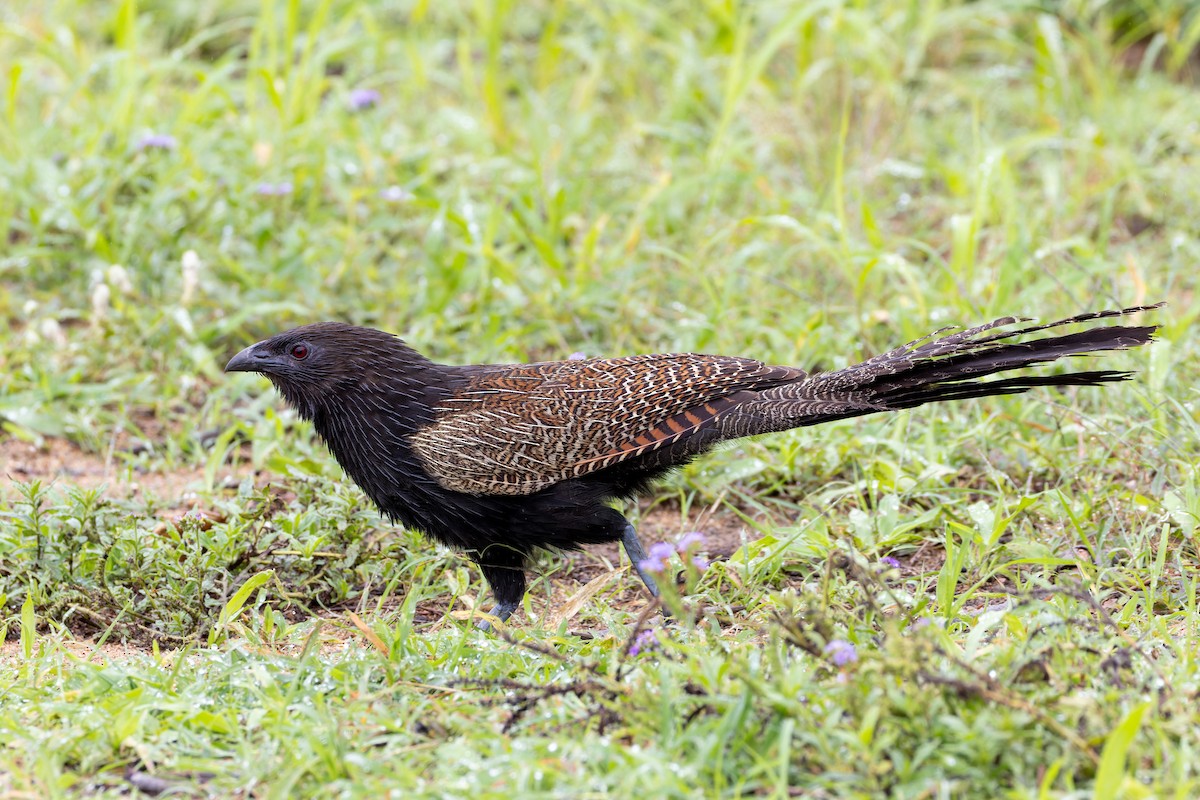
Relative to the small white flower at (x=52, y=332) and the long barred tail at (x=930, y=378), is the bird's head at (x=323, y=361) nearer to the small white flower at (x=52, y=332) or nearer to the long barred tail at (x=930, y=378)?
the long barred tail at (x=930, y=378)

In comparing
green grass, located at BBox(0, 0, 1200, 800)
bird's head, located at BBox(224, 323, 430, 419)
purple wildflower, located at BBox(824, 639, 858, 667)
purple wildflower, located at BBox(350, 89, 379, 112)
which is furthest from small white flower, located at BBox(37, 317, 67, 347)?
purple wildflower, located at BBox(824, 639, 858, 667)

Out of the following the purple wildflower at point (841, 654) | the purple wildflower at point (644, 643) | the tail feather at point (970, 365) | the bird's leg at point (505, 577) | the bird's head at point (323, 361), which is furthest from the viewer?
the bird's head at point (323, 361)

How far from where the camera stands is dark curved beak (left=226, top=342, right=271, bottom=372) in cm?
446

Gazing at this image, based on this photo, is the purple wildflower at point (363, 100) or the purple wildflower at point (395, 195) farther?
the purple wildflower at point (363, 100)

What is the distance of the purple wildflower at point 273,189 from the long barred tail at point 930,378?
3418 millimetres

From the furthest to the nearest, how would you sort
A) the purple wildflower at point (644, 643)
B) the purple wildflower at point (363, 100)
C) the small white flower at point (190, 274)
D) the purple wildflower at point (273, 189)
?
the purple wildflower at point (363, 100), the purple wildflower at point (273, 189), the small white flower at point (190, 274), the purple wildflower at point (644, 643)

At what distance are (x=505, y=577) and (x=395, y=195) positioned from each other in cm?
305

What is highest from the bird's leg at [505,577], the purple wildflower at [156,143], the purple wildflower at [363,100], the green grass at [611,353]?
the purple wildflower at [363,100]

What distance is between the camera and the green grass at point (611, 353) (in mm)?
2918

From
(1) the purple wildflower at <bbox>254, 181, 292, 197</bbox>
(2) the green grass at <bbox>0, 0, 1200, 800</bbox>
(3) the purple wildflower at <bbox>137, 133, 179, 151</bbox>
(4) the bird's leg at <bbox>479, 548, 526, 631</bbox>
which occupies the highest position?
(3) the purple wildflower at <bbox>137, 133, 179, 151</bbox>

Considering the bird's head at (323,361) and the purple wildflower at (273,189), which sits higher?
the purple wildflower at (273,189)

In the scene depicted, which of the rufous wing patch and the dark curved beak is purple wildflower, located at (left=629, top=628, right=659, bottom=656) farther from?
the dark curved beak

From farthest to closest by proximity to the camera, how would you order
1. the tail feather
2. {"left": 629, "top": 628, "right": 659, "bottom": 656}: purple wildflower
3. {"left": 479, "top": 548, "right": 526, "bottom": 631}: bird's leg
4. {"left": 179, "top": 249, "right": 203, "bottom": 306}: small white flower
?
1. {"left": 179, "top": 249, "right": 203, "bottom": 306}: small white flower
2. {"left": 479, "top": 548, "right": 526, "bottom": 631}: bird's leg
3. the tail feather
4. {"left": 629, "top": 628, "right": 659, "bottom": 656}: purple wildflower

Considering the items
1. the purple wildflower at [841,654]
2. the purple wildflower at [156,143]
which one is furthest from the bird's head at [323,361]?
the purple wildflower at [156,143]
